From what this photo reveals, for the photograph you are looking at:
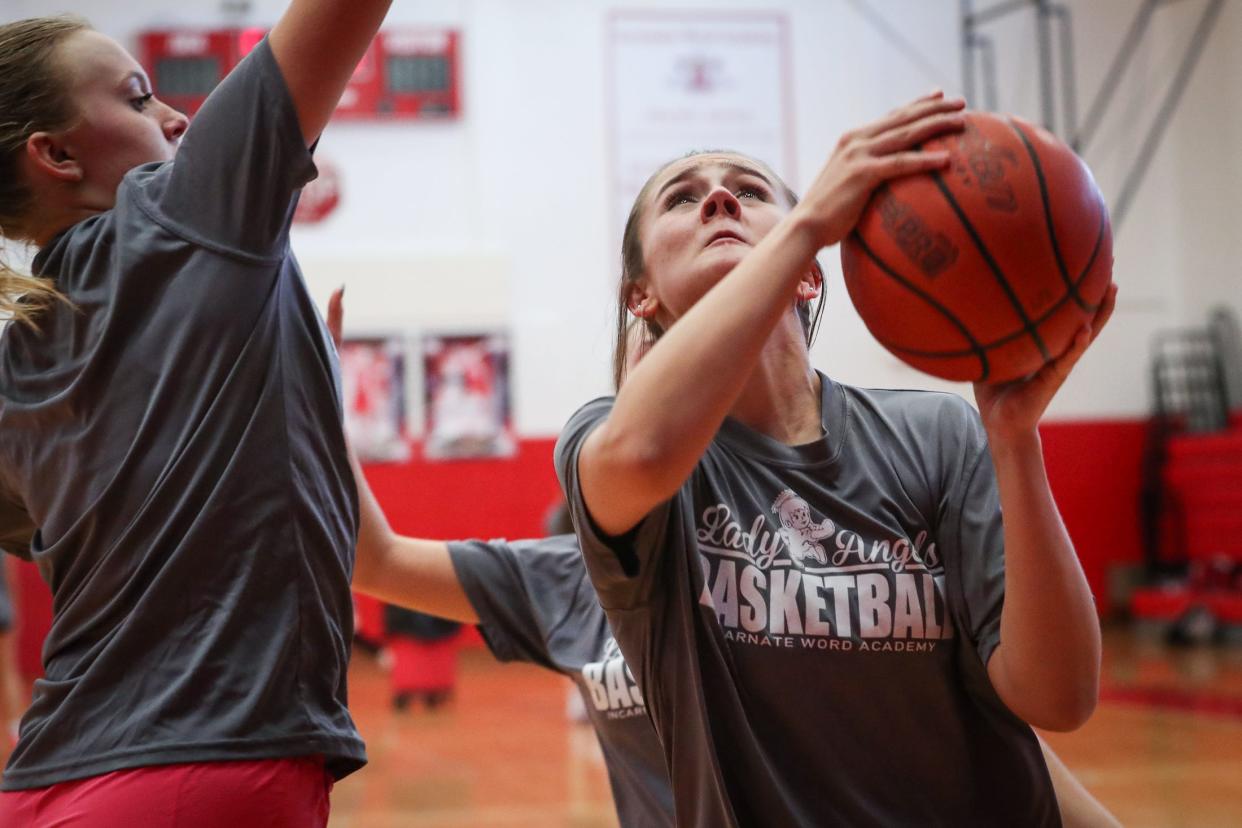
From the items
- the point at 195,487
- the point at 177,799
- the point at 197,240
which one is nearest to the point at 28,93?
the point at 197,240

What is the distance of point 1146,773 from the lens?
13.9ft

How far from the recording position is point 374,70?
866 centimetres

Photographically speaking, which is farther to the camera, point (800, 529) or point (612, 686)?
point (612, 686)

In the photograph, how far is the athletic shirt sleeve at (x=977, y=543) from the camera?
1.48 metres

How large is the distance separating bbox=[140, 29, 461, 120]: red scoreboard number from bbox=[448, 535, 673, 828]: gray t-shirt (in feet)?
23.2

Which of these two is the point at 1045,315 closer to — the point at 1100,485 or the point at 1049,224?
the point at 1049,224

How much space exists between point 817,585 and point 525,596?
0.56 meters

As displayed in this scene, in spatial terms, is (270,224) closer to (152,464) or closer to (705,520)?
(152,464)

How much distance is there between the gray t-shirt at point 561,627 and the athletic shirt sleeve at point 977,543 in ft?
1.61

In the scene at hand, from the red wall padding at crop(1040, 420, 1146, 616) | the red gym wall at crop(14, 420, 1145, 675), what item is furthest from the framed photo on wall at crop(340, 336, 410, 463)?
the red wall padding at crop(1040, 420, 1146, 616)

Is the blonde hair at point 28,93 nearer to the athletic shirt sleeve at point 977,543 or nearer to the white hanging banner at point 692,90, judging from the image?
the athletic shirt sleeve at point 977,543

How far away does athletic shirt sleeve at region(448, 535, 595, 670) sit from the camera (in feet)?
6.22

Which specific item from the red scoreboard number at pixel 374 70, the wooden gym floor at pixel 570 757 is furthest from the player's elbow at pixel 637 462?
the red scoreboard number at pixel 374 70

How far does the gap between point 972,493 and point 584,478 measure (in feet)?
1.78
